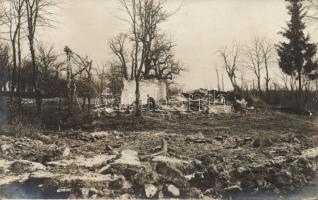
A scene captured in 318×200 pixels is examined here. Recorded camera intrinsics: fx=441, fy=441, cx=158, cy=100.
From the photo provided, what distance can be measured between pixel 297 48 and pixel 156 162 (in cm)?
652

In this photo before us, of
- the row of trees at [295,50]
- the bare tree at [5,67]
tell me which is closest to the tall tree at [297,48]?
the row of trees at [295,50]

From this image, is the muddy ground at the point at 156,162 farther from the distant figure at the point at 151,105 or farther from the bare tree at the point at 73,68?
the distant figure at the point at 151,105

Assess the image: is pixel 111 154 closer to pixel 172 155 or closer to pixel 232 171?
pixel 172 155

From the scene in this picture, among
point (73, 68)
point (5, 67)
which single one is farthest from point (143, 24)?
point (5, 67)

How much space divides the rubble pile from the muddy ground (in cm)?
2

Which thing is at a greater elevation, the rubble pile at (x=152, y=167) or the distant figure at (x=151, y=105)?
the distant figure at (x=151, y=105)

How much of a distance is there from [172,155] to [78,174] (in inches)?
88.2

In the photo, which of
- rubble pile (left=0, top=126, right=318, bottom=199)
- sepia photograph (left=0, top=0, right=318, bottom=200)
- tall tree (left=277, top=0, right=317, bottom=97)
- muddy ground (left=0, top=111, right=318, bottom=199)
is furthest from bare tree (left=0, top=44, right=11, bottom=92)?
tall tree (left=277, top=0, right=317, bottom=97)

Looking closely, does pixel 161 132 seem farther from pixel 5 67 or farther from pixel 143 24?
pixel 5 67

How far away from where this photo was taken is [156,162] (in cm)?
997

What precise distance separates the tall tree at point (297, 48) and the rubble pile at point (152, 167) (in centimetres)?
298

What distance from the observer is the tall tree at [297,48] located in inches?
474

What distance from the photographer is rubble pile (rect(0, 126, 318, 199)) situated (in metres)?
9.27

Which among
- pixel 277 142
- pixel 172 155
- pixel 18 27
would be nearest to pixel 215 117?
pixel 277 142
